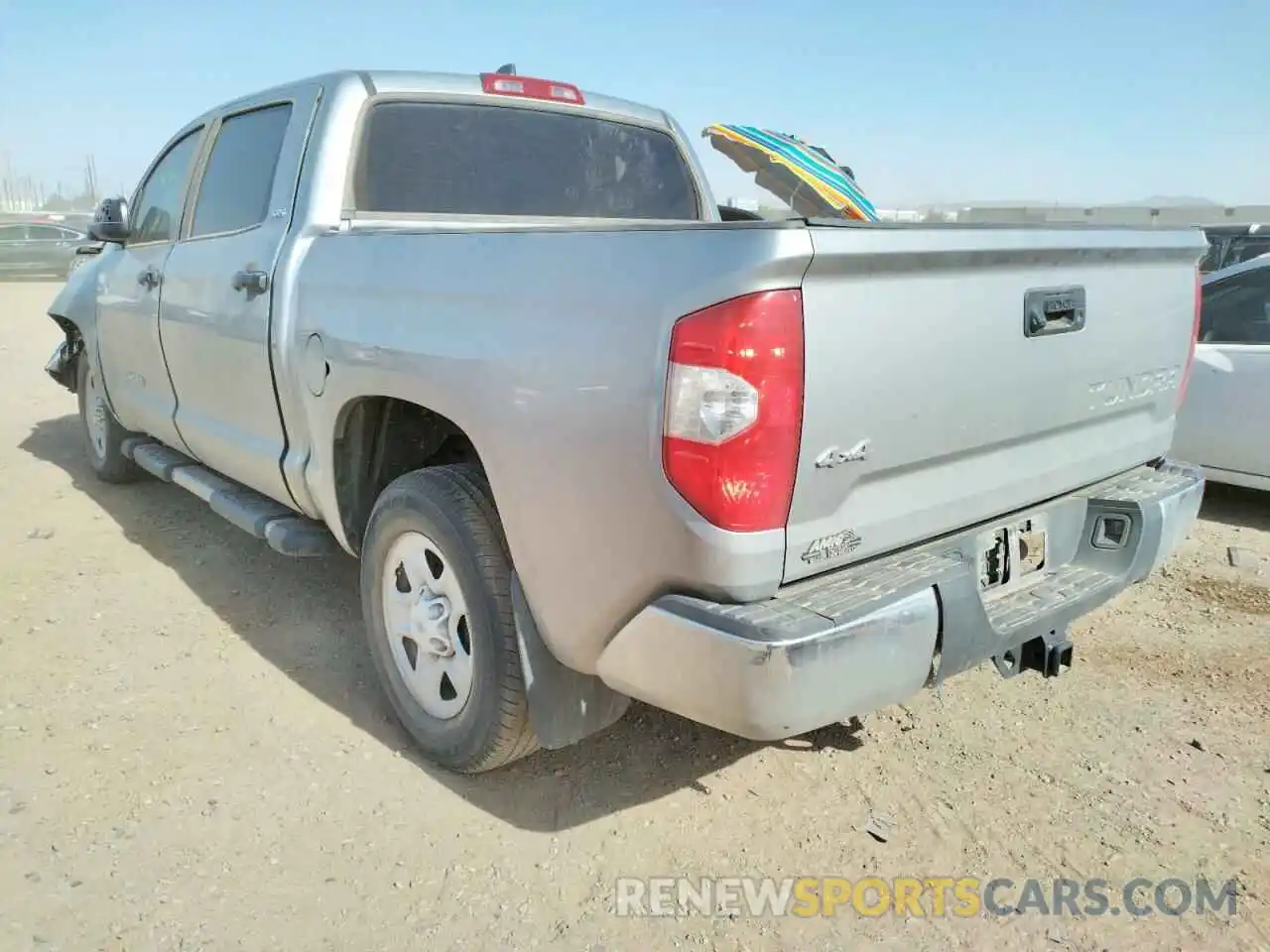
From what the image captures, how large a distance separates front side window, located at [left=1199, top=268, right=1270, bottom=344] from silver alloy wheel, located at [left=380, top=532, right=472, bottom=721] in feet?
15.9

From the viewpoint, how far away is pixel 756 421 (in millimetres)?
1888

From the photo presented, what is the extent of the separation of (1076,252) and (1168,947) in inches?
65.8

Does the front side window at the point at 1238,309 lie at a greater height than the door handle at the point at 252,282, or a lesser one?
lesser

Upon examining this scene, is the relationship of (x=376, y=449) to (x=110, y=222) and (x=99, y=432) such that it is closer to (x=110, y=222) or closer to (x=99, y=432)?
(x=110, y=222)

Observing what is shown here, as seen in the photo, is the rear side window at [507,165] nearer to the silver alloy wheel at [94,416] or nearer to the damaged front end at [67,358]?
the silver alloy wheel at [94,416]

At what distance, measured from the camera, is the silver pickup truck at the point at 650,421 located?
1916 millimetres

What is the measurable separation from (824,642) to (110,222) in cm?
447

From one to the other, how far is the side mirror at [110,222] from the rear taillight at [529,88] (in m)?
2.24

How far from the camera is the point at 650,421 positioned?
6.34ft

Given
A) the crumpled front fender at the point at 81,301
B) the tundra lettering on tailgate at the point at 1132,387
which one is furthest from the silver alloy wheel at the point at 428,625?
the crumpled front fender at the point at 81,301

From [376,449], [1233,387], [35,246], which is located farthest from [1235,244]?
[35,246]

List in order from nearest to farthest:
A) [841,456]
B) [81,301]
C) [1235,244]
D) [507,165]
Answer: [841,456], [507,165], [81,301], [1235,244]

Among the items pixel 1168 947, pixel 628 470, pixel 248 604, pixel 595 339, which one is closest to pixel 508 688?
pixel 628 470

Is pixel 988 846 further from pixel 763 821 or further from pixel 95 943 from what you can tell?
pixel 95 943
